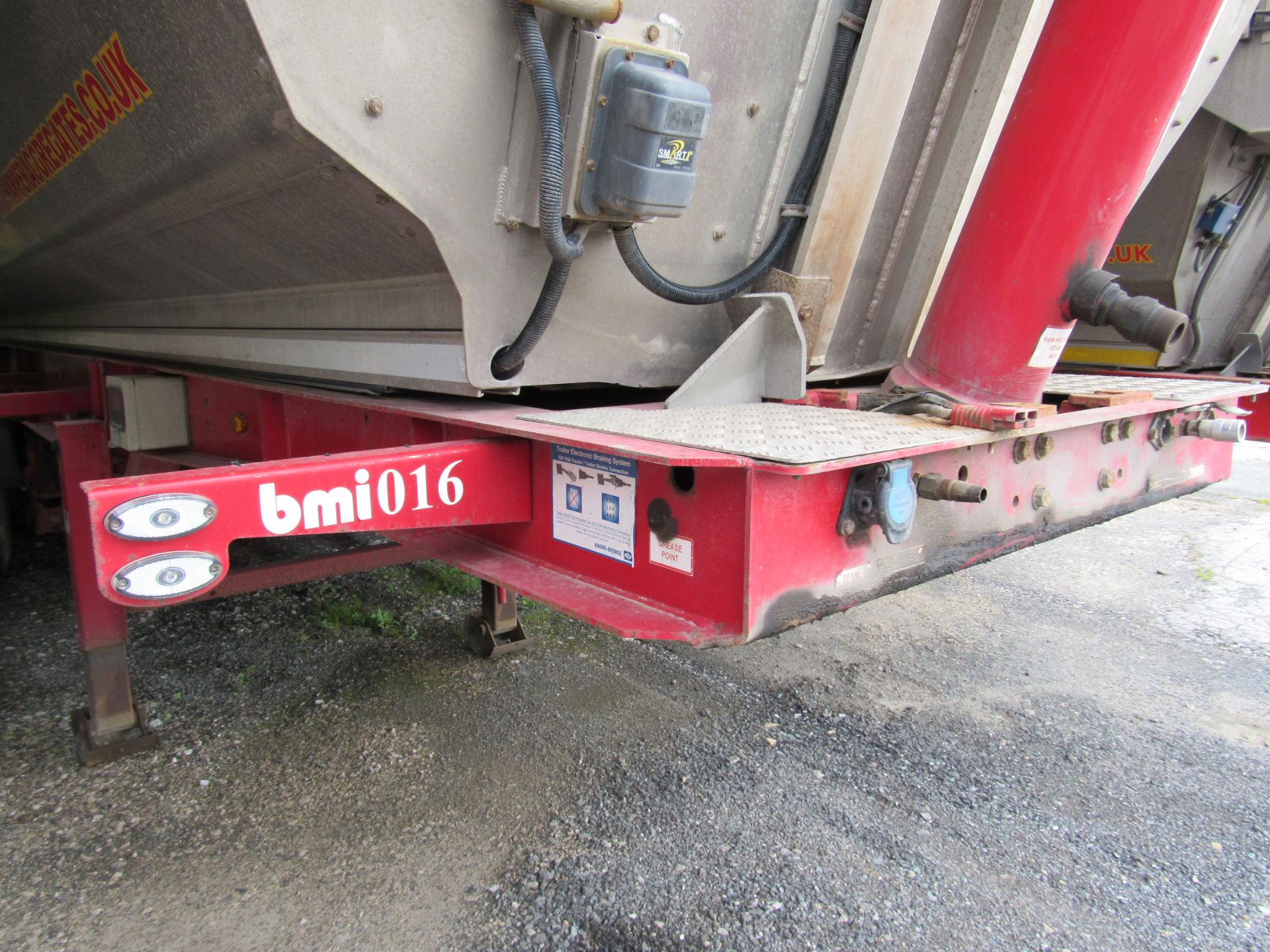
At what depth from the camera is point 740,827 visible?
2250mm

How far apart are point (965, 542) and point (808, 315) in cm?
70

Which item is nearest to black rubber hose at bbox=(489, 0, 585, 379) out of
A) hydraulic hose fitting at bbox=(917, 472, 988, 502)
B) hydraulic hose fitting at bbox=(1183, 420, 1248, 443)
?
hydraulic hose fitting at bbox=(917, 472, 988, 502)

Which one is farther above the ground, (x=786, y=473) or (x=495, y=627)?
(x=786, y=473)

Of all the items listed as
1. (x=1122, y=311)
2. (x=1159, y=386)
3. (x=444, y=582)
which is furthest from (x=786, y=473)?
(x=444, y=582)

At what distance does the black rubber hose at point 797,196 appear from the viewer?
6.66 feet

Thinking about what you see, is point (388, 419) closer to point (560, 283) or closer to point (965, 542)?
point (560, 283)

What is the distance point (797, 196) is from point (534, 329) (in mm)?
796

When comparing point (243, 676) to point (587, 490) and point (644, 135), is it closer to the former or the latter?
point (587, 490)

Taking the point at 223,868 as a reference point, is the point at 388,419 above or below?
above

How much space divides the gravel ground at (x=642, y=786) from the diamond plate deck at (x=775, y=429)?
110 cm

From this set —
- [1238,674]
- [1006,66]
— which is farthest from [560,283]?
[1238,674]

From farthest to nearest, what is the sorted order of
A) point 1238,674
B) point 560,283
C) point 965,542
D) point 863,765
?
point 1238,674
point 863,765
point 965,542
point 560,283

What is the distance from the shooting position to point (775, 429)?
5.59ft

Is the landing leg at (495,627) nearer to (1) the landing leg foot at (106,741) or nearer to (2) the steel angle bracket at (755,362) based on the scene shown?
(1) the landing leg foot at (106,741)
